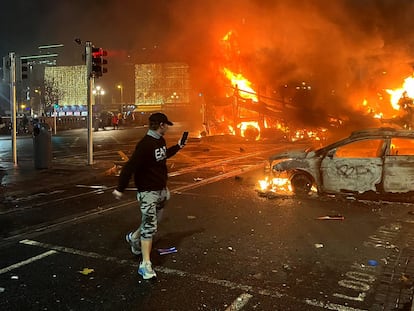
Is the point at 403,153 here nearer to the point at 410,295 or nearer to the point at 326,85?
the point at 410,295

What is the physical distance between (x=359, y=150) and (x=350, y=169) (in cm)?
107

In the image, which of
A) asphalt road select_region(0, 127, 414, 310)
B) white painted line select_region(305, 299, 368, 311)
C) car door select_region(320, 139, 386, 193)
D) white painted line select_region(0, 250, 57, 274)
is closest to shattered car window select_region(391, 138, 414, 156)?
car door select_region(320, 139, 386, 193)

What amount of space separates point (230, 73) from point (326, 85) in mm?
6041

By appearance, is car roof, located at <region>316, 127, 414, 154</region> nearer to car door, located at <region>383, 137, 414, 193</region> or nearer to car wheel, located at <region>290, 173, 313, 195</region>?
car door, located at <region>383, 137, 414, 193</region>

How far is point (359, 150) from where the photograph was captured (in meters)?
9.36

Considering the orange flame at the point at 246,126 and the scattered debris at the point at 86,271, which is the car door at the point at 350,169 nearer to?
the scattered debris at the point at 86,271

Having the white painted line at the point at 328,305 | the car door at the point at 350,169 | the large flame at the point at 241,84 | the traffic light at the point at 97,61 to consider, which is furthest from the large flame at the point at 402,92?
the white painted line at the point at 328,305

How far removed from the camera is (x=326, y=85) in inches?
960

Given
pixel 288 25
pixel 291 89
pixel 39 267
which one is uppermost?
pixel 288 25

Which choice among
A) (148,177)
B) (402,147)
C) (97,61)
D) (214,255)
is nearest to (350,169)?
(402,147)

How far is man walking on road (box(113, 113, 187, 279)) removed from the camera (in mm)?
4570

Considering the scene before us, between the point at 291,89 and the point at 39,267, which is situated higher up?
the point at 291,89

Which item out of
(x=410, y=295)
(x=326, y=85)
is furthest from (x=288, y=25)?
(x=410, y=295)

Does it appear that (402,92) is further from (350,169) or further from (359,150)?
(350,169)
